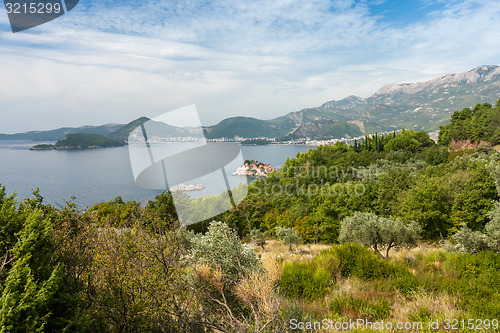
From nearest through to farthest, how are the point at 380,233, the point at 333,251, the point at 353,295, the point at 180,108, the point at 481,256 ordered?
the point at 353,295 → the point at 180,108 → the point at 481,256 → the point at 333,251 → the point at 380,233

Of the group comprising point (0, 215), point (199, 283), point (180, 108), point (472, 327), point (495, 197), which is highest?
point (180, 108)

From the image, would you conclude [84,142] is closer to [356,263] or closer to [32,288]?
[356,263]

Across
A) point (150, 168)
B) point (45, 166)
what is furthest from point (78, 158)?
point (150, 168)

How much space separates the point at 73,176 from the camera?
78.9m

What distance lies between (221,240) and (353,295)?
10.3ft

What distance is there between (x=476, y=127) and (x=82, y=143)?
15727 cm

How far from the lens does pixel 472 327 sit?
3.84 m

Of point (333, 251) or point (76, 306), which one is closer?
point (76, 306)

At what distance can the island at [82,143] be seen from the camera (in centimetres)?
12744

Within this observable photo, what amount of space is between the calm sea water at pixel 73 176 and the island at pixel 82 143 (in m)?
4.71

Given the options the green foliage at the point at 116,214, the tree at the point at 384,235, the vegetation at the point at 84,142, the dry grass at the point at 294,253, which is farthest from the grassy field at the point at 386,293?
the vegetation at the point at 84,142

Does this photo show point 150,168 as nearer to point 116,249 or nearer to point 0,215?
point 116,249

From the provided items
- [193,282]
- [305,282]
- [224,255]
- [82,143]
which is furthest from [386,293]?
[82,143]

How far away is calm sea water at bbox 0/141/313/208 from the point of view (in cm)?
5872
